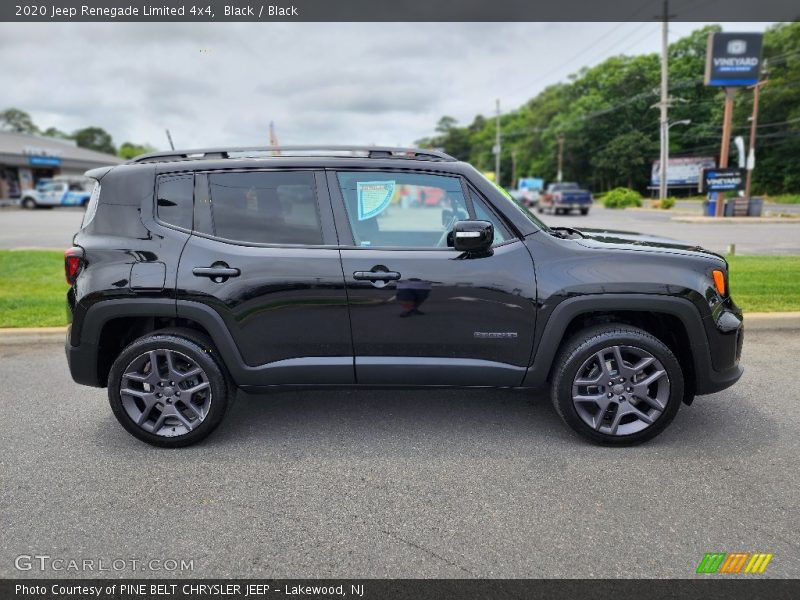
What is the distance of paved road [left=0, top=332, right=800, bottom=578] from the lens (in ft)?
8.00

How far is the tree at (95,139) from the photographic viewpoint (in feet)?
377

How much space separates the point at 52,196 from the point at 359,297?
42.4m

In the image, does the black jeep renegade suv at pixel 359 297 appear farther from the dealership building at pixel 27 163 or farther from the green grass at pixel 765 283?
the dealership building at pixel 27 163

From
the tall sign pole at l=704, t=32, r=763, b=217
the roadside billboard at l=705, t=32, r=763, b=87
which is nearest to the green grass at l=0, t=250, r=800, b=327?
the tall sign pole at l=704, t=32, r=763, b=217

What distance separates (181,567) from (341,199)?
217 cm

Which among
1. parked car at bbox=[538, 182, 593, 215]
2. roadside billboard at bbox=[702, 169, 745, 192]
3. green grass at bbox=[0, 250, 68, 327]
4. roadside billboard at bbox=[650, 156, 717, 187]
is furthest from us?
roadside billboard at bbox=[650, 156, 717, 187]

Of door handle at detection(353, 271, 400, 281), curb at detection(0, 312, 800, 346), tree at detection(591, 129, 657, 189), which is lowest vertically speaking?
curb at detection(0, 312, 800, 346)

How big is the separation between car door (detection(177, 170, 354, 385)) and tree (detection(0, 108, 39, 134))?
431ft

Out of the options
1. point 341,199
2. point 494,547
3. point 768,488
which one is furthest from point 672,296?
point 341,199

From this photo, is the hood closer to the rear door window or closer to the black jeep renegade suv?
the black jeep renegade suv

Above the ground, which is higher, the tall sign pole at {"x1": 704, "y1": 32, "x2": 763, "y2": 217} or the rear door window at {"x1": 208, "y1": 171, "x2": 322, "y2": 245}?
the tall sign pole at {"x1": 704, "y1": 32, "x2": 763, "y2": 217}

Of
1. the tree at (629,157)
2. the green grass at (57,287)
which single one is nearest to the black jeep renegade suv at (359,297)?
the green grass at (57,287)

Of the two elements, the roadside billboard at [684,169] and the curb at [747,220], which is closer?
the curb at [747,220]

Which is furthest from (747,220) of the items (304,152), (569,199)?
(304,152)
